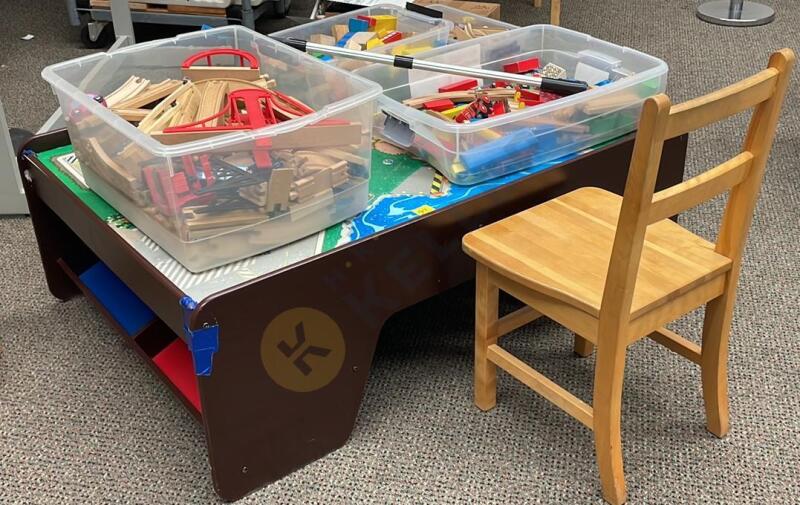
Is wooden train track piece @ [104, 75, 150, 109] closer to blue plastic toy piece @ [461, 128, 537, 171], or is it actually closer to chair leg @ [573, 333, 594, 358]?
blue plastic toy piece @ [461, 128, 537, 171]

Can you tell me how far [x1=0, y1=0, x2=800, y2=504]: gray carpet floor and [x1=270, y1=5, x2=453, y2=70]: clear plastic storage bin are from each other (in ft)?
1.78

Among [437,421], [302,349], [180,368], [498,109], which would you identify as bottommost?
[437,421]

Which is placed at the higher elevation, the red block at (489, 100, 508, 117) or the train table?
the red block at (489, 100, 508, 117)

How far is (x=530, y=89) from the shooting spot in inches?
69.8

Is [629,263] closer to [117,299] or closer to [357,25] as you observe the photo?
[117,299]

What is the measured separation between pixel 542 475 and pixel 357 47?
102cm

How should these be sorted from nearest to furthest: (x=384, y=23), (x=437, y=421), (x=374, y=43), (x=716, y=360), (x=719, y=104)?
(x=719, y=104) → (x=716, y=360) → (x=437, y=421) → (x=374, y=43) → (x=384, y=23)

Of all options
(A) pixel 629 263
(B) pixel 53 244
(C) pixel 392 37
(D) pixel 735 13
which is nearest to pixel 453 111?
(C) pixel 392 37

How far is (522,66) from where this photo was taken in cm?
191

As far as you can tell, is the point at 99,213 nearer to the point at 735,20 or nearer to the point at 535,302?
the point at 535,302

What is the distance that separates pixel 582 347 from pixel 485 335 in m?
0.30

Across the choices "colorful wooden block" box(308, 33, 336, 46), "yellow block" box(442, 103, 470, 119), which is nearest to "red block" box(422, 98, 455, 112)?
"yellow block" box(442, 103, 470, 119)

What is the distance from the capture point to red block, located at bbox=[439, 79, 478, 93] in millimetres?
1817

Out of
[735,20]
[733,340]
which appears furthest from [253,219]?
[735,20]
